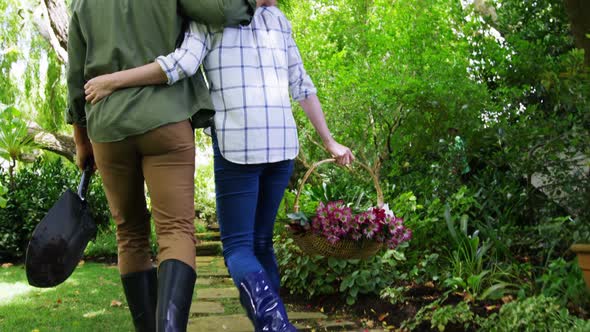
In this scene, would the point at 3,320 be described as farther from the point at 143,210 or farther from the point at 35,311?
the point at 143,210

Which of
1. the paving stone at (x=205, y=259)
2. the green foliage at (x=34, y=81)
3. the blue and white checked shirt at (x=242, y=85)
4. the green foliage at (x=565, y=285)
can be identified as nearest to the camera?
the blue and white checked shirt at (x=242, y=85)

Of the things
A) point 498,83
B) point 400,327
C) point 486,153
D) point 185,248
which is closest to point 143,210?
point 185,248

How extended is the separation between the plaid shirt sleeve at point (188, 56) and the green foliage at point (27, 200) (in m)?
5.72

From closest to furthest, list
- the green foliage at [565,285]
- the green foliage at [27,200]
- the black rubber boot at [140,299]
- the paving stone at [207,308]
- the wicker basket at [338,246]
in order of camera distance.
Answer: the black rubber boot at [140,299] → the green foliage at [565,285] → the wicker basket at [338,246] → the paving stone at [207,308] → the green foliage at [27,200]

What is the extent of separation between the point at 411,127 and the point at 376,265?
1839 mm

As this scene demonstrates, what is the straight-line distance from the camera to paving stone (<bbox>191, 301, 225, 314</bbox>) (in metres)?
3.67

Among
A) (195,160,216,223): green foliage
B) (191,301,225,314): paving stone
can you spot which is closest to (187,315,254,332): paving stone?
(191,301,225,314): paving stone

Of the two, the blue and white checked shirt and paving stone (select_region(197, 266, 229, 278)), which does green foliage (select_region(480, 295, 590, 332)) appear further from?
paving stone (select_region(197, 266, 229, 278))

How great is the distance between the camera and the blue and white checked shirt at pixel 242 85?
2.06 meters

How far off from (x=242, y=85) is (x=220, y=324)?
165 centimetres

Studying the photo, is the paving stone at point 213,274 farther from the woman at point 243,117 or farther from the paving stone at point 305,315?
the woman at point 243,117

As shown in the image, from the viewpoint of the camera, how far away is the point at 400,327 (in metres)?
3.31

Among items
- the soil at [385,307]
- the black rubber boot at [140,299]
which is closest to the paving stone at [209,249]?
the soil at [385,307]

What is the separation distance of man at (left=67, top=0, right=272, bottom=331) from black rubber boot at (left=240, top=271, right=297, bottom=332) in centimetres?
19
